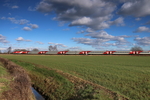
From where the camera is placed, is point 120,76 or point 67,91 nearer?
point 67,91

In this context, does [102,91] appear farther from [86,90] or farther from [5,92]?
[5,92]

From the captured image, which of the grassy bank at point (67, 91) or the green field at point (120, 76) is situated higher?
the green field at point (120, 76)

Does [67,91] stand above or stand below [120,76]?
below

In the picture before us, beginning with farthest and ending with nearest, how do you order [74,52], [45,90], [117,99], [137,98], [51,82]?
[74,52] < [51,82] < [45,90] < [137,98] < [117,99]

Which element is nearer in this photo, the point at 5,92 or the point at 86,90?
the point at 5,92

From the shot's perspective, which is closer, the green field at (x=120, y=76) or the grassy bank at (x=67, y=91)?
the grassy bank at (x=67, y=91)

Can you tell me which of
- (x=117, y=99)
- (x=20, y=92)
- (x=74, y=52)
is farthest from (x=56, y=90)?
(x=74, y=52)

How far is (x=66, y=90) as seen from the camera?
11852 mm

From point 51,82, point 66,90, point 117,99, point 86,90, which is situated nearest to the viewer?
point 117,99

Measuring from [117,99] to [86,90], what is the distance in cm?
281

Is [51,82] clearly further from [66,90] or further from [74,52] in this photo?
[74,52]

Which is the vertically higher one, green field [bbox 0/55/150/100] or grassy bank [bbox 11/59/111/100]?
green field [bbox 0/55/150/100]

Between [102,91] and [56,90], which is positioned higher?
[102,91]

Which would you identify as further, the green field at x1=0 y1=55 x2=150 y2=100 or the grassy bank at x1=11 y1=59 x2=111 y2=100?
the green field at x1=0 y1=55 x2=150 y2=100
